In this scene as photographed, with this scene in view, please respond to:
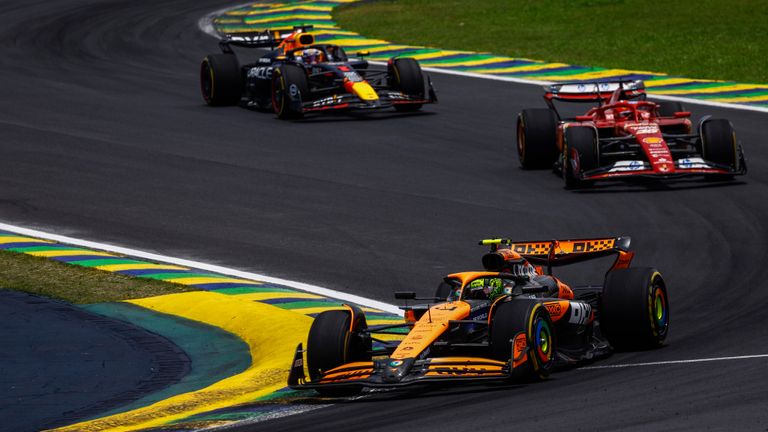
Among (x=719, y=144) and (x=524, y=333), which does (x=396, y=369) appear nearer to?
(x=524, y=333)

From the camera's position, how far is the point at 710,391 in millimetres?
10164

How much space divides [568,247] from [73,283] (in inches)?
227

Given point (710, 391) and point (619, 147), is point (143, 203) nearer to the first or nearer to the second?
point (619, 147)

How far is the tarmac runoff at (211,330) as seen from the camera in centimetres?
1080

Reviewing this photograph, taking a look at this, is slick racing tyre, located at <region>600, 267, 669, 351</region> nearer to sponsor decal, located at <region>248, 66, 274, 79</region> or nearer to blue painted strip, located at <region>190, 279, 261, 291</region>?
blue painted strip, located at <region>190, 279, 261, 291</region>

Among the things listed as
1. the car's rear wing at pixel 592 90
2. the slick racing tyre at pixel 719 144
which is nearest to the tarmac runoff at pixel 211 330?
the car's rear wing at pixel 592 90

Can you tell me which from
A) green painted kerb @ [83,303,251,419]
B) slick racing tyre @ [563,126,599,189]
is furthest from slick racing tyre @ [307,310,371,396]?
slick racing tyre @ [563,126,599,189]

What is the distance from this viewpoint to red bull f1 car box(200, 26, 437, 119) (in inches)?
1059

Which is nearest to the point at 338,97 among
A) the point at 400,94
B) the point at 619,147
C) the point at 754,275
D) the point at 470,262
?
the point at 400,94

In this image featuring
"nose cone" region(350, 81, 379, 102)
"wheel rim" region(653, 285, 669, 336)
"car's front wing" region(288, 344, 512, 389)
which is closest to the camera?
"car's front wing" region(288, 344, 512, 389)

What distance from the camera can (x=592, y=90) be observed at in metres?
21.9

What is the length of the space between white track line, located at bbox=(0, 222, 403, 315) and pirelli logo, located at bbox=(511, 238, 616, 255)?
1.85m

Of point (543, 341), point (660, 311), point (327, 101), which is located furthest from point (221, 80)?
point (543, 341)

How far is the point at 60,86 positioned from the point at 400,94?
7.77 metres
